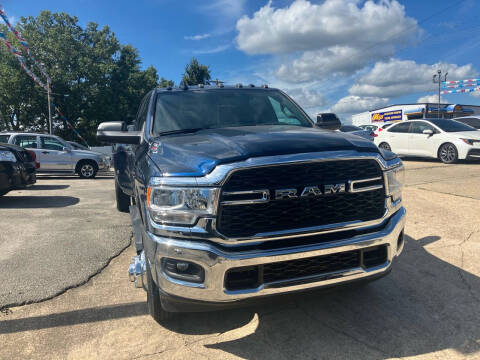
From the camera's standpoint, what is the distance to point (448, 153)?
11312 millimetres

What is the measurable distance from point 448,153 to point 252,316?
10.6 m

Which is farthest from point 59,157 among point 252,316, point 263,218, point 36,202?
point 263,218

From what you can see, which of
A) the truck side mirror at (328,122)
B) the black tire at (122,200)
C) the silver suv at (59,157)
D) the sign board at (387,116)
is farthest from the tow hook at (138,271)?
the sign board at (387,116)

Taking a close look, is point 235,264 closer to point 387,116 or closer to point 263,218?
point 263,218

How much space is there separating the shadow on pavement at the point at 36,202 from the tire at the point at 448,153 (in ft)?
33.7

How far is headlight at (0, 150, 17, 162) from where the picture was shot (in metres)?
7.39

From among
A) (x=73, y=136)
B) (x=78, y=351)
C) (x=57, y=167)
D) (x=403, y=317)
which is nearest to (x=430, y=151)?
(x=403, y=317)

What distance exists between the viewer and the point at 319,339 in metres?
2.49

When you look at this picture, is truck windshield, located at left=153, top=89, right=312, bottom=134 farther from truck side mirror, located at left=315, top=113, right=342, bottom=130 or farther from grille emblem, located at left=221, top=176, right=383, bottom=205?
grille emblem, located at left=221, top=176, right=383, bottom=205

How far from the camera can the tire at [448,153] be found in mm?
11094

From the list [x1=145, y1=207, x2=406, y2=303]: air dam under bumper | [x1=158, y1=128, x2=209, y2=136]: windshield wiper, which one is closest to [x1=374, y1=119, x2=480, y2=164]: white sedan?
[x1=158, y1=128, x2=209, y2=136]: windshield wiper

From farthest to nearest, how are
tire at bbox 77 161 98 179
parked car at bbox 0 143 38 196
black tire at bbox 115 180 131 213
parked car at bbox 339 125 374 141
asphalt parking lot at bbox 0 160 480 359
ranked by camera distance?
parked car at bbox 339 125 374 141
tire at bbox 77 161 98 179
parked car at bbox 0 143 38 196
black tire at bbox 115 180 131 213
asphalt parking lot at bbox 0 160 480 359

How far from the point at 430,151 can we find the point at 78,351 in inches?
468

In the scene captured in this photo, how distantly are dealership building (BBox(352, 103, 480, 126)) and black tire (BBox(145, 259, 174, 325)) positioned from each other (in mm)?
46939
